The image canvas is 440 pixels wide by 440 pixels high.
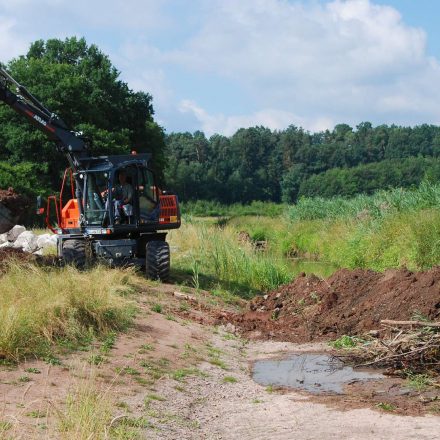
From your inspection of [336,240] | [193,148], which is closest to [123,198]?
[336,240]

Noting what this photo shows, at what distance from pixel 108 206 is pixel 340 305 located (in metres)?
5.98

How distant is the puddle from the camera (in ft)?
35.7

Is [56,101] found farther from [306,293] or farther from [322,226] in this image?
[306,293]

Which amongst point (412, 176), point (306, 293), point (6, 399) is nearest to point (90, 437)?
point (6, 399)

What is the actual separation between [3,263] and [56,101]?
30.4 metres

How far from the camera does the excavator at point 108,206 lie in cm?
1814

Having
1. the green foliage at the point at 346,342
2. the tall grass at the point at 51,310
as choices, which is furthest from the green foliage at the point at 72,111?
the green foliage at the point at 346,342

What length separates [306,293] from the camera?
55.1 ft

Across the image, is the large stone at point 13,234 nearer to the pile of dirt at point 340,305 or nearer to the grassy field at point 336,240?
the grassy field at point 336,240

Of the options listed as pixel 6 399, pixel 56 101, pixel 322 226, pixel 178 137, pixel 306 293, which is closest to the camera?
pixel 6 399

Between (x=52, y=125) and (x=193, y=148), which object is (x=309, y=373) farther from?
(x=193, y=148)

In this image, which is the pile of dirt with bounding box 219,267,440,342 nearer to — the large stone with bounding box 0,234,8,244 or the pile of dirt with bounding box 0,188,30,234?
the pile of dirt with bounding box 0,188,30,234

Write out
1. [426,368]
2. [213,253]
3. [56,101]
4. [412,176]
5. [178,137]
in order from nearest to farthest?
[426,368], [213,253], [56,101], [412,176], [178,137]

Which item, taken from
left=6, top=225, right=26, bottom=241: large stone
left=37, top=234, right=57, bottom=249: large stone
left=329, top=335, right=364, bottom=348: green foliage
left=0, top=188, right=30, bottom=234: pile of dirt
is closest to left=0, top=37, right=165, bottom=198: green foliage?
left=6, top=225, right=26, bottom=241: large stone
